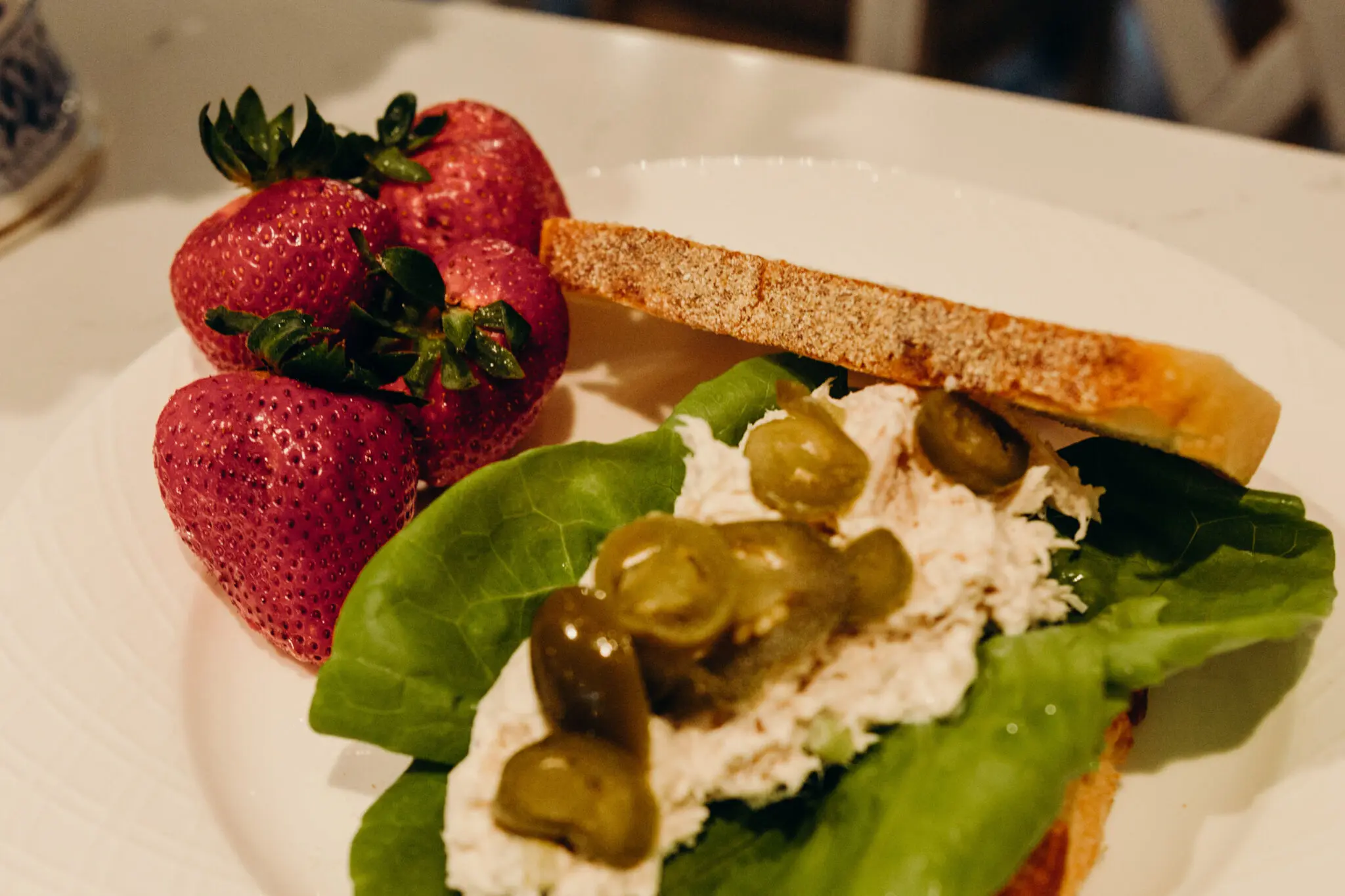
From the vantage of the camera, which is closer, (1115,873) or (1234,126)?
(1115,873)

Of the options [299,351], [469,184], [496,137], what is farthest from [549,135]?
[299,351]

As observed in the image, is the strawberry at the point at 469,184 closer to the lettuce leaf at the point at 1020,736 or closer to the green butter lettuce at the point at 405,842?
the green butter lettuce at the point at 405,842

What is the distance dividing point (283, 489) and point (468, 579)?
254mm

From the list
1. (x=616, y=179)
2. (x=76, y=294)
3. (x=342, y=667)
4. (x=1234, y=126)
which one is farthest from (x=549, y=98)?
(x=1234, y=126)

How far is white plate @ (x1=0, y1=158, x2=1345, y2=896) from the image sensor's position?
1120 mm

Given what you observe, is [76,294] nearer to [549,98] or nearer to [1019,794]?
[549,98]

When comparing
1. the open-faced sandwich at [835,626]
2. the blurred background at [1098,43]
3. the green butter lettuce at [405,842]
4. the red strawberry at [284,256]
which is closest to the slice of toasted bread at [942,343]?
the open-faced sandwich at [835,626]

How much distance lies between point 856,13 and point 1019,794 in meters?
2.71

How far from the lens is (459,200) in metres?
1.62

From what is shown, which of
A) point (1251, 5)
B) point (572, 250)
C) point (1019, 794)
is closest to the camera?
point (1019, 794)

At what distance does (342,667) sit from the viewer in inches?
44.2

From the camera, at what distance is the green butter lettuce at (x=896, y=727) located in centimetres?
104

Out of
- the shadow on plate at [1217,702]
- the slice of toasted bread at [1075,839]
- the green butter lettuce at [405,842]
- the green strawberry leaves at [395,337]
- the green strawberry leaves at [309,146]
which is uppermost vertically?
the green strawberry leaves at [309,146]

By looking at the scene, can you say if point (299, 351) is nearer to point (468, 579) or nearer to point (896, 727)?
point (468, 579)
